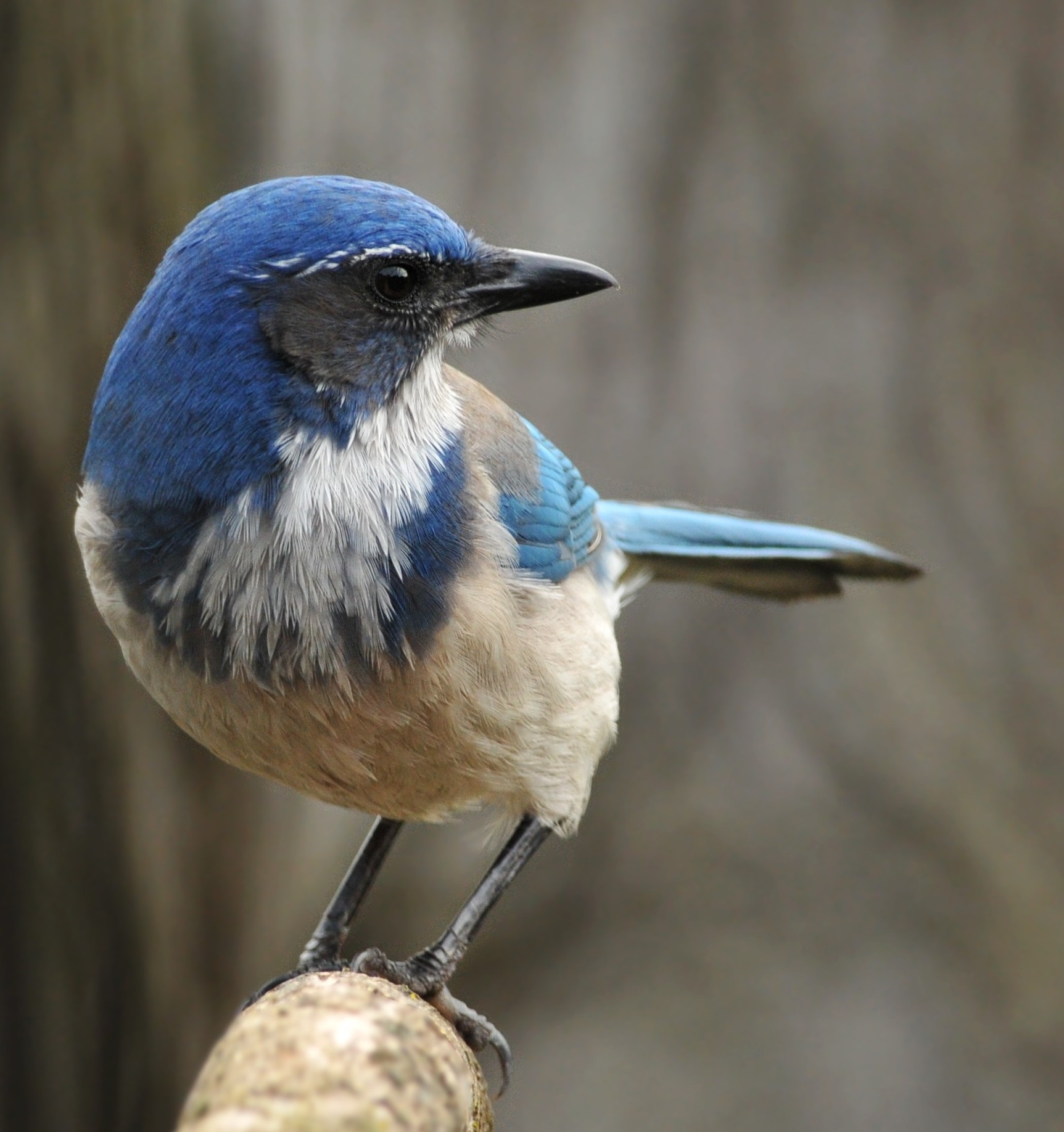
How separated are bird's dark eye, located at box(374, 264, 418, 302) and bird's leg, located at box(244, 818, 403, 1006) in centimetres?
129

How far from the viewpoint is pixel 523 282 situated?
2.68 meters

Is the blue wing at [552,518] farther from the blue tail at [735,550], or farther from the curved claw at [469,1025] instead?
the curved claw at [469,1025]

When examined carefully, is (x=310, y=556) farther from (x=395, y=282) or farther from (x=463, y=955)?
(x=463, y=955)

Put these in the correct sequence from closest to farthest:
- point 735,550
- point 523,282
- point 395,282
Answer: point 395,282, point 523,282, point 735,550

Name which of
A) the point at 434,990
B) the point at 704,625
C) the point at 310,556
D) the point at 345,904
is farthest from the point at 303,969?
the point at 704,625

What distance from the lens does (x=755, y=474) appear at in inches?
155

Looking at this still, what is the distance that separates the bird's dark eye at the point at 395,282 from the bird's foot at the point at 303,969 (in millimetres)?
1275

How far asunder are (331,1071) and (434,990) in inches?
49.7

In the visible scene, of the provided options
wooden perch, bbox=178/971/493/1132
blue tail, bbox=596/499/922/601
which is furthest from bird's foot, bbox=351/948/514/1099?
blue tail, bbox=596/499/922/601

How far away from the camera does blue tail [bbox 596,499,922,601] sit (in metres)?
3.24

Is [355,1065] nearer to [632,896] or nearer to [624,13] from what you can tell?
[632,896]

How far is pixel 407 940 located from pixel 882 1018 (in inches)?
56.9

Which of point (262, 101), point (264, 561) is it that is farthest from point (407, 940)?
point (262, 101)

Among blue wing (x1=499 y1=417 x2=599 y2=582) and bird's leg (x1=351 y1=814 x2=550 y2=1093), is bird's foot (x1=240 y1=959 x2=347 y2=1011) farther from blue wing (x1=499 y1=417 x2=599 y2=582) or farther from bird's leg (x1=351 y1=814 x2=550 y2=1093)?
blue wing (x1=499 y1=417 x2=599 y2=582)
